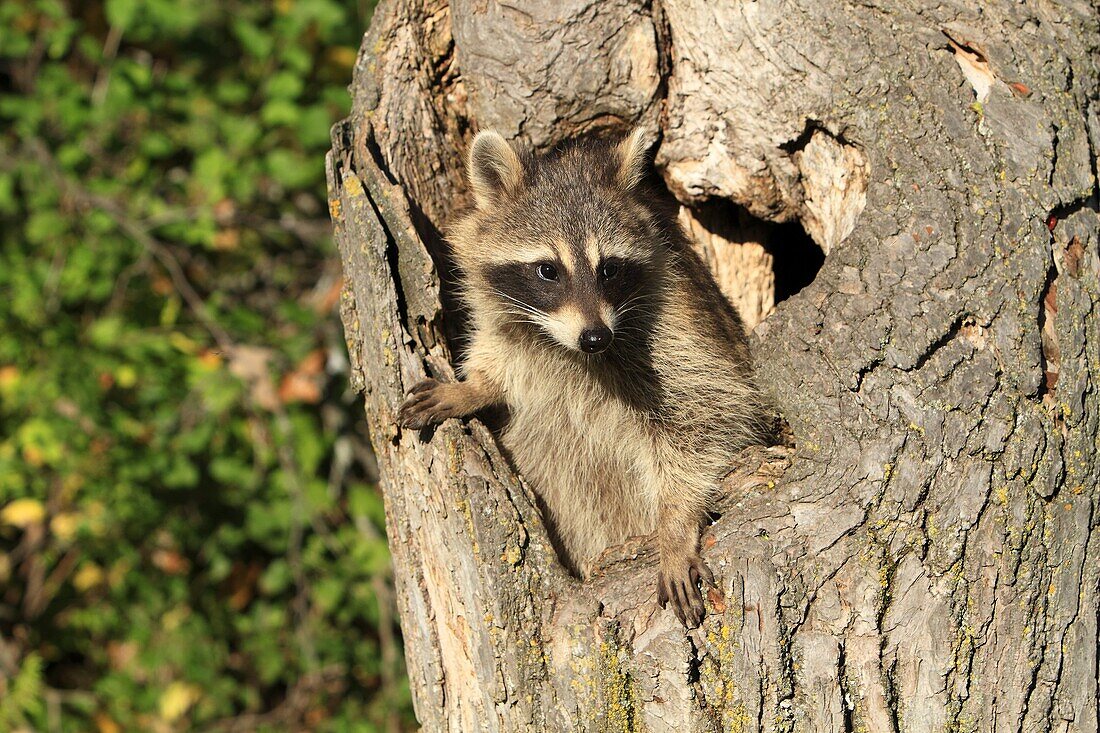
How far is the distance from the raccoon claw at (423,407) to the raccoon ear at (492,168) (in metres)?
0.67

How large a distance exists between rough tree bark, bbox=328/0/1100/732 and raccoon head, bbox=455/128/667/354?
0.33 metres

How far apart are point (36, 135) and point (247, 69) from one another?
1.02 m

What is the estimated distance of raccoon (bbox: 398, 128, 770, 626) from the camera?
9.36 feet

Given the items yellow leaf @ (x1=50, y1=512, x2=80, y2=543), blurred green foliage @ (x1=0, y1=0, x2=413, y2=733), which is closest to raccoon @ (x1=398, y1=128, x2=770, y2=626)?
blurred green foliage @ (x1=0, y1=0, x2=413, y2=733)

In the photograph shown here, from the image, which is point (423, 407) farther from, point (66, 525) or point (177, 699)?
point (177, 699)

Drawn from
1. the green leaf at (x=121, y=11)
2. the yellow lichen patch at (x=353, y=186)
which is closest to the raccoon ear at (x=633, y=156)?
the yellow lichen patch at (x=353, y=186)

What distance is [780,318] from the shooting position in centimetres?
245

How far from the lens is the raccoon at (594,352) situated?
9.36 feet

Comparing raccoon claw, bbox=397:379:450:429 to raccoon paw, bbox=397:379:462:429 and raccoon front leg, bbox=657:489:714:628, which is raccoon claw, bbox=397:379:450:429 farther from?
raccoon front leg, bbox=657:489:714:628

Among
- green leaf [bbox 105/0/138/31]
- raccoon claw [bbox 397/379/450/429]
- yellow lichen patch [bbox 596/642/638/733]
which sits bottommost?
yellow lichen patch [bbox 596/642/638/733]

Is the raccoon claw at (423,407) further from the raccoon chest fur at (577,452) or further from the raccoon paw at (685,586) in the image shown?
the raccoon paw at (685,586)

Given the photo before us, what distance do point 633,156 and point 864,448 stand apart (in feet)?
3.75

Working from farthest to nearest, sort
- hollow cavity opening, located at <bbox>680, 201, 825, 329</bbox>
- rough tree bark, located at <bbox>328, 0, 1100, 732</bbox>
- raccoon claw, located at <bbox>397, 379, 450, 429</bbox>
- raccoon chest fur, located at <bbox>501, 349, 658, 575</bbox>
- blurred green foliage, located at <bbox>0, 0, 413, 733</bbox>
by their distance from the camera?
blurred green foliage, located at <bbox>0, 0, 413, 733</bbox> < hollow cavity opening, located at <bbox>680, 201, 825, 329</bbox> < raccoon chest fur, located at <bbox>501, 349, 658, 575</bbox> < raccoon claw, located at <bbox>397, 379, 450, 429</bbox> < rough tree bark, located at <bbox>328, 0, 1100, 732</bbox>

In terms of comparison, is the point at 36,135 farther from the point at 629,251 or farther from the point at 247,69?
the point at 629,251
